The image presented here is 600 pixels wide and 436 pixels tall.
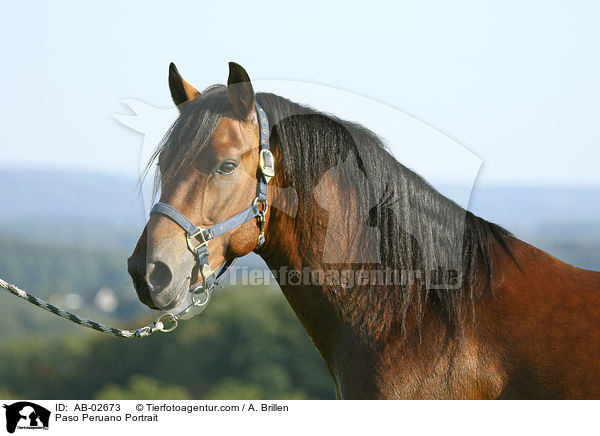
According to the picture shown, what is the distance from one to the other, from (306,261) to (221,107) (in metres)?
1.11

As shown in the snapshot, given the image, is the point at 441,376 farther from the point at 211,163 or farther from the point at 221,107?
the point at 221,107

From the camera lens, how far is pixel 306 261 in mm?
3406

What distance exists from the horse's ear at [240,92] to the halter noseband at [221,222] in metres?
0.10

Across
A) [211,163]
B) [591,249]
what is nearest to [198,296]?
[211,163]

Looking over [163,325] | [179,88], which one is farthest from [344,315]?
A: [179,88]

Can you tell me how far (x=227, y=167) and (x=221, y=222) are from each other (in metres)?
0.34

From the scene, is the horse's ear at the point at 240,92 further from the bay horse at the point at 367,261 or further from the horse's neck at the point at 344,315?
the horse's neck at the point at 344,315

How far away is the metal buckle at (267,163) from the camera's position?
129 inches

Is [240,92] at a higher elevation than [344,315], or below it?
higher

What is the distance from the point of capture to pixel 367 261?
133 inches

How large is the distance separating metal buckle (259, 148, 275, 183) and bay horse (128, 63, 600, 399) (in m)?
0.02
